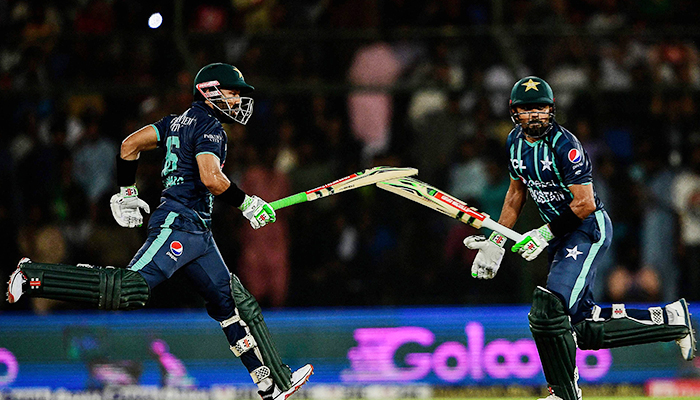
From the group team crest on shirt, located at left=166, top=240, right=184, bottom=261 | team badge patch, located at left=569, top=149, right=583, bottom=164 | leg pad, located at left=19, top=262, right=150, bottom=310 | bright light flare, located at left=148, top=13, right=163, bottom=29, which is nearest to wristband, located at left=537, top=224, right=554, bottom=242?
team badge patch, located at left=569, top=149, right=583, bottom=164

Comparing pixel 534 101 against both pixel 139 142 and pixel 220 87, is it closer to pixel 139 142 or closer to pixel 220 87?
pixel 220 87

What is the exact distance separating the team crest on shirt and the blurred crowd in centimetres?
370

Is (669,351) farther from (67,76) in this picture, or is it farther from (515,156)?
(67,76)

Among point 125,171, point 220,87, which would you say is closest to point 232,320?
point 125,171

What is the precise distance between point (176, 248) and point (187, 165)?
24.0 inches

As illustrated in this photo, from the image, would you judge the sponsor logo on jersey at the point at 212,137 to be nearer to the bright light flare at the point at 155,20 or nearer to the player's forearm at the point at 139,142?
the player's forearm at the point at 139,142

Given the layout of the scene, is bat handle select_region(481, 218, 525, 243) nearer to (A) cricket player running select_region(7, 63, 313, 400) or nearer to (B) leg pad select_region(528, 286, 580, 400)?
(B) leg pad select_region(528, 286, 580, 400)

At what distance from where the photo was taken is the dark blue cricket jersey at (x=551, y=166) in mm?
6895

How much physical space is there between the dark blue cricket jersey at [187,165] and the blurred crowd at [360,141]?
3499mm

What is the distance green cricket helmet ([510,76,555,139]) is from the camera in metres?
6.99

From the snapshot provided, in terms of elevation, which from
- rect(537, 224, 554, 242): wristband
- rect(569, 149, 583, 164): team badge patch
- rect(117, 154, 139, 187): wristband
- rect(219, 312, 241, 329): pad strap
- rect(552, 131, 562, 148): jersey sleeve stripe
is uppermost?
rect(552, 131, 562, 148): jersey sleeve stripe

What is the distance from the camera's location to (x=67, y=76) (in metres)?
10.7

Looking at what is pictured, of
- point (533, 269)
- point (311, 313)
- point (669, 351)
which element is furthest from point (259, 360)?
point (669, 351)

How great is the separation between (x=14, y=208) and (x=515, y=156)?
5.98 meters
